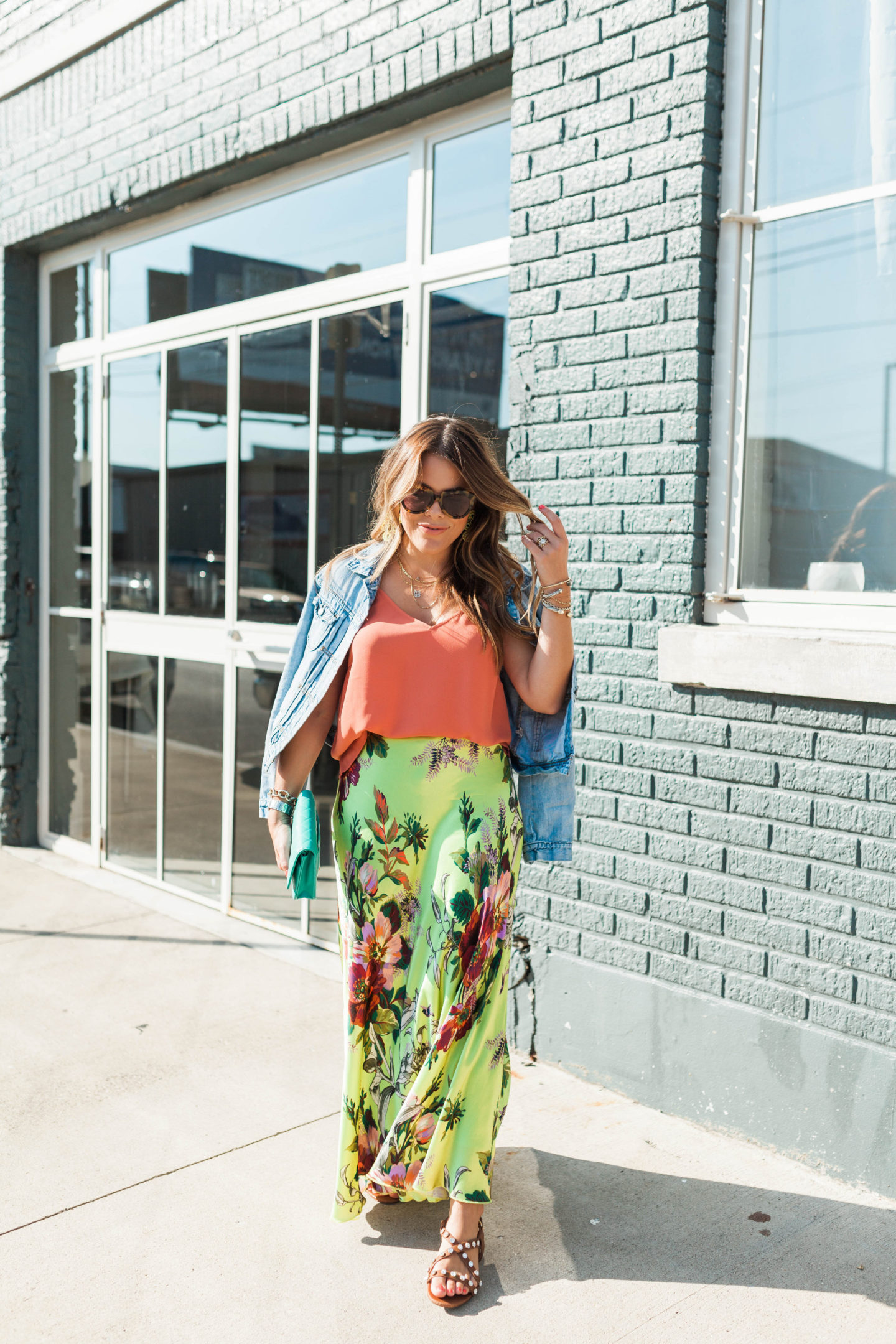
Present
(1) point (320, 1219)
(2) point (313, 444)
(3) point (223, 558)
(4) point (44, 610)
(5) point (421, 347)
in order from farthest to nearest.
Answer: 1. (4) point (44, 610)
2. (3) point (223, 558)
3. (2) point (313, 444)
4. (5) point (421, 347)
5. (1) point (320, 1219)

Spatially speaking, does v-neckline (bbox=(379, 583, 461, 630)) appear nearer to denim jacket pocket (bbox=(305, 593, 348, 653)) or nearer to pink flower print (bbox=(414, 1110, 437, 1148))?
denim jacket pocket (bbox=(305, 593, 348, 653))

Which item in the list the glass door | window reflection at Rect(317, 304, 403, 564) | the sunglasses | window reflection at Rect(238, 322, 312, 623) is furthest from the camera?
window reflection at Rect(238, 322, 312, 623)

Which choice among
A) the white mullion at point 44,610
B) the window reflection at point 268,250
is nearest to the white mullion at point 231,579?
the window reflection at point 268,250

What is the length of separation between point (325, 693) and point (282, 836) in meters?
0.36

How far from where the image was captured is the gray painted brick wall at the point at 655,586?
3168 millimetres

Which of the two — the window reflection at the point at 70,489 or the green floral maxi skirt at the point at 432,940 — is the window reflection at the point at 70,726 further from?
the green floral maxi skirt at the point at 432,940

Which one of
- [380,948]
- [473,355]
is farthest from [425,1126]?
[473,355]

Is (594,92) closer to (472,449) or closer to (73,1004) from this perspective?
(472,449)

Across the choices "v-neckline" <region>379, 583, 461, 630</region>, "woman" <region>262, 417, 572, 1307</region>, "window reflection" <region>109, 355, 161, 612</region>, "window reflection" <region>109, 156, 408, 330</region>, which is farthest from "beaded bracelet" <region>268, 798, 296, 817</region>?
"window reflection" <region>109, 355, 161, 612</region>

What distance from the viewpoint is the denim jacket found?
2814 millimetres

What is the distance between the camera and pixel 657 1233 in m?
2.91

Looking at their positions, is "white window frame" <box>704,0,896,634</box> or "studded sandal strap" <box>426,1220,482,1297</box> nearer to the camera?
"studded sandal strap" <box>426,1220,482,1297</box>

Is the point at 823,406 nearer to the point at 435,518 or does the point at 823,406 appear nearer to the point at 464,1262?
the point at 435,518

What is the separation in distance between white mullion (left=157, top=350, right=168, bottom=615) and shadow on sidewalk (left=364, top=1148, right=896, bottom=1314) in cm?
347
